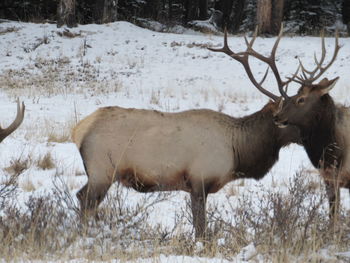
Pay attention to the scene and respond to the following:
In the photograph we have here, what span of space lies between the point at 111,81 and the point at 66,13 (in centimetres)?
477

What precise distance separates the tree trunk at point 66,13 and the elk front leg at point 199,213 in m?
14.4

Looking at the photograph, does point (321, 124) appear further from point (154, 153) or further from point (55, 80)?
point (55, 80)

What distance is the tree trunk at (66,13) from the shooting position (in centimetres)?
1925

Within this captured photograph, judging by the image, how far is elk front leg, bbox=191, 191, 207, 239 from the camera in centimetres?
548

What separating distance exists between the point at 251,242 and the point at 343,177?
2.01 m

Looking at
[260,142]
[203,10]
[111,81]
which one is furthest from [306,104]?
[203,10]

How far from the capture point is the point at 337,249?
4.39 metres

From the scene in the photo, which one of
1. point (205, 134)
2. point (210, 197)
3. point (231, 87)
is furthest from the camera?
point (231, 87)

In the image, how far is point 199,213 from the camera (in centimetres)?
569

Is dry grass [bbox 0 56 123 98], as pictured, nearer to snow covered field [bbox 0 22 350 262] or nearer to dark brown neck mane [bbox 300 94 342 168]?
snow covered field [bbox 0 22 350 262]

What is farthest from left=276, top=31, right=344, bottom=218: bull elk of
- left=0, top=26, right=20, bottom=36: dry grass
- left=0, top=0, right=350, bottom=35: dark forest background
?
left=0, top=26, right=20, bottom=36: dry grass

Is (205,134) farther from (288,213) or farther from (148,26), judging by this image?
(148,26)

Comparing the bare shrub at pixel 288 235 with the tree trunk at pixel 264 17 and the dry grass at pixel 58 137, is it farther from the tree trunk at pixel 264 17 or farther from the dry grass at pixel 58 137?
the tree trunk at pixel 264 17

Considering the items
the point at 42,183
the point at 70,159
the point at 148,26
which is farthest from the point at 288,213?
the point at 148,26
